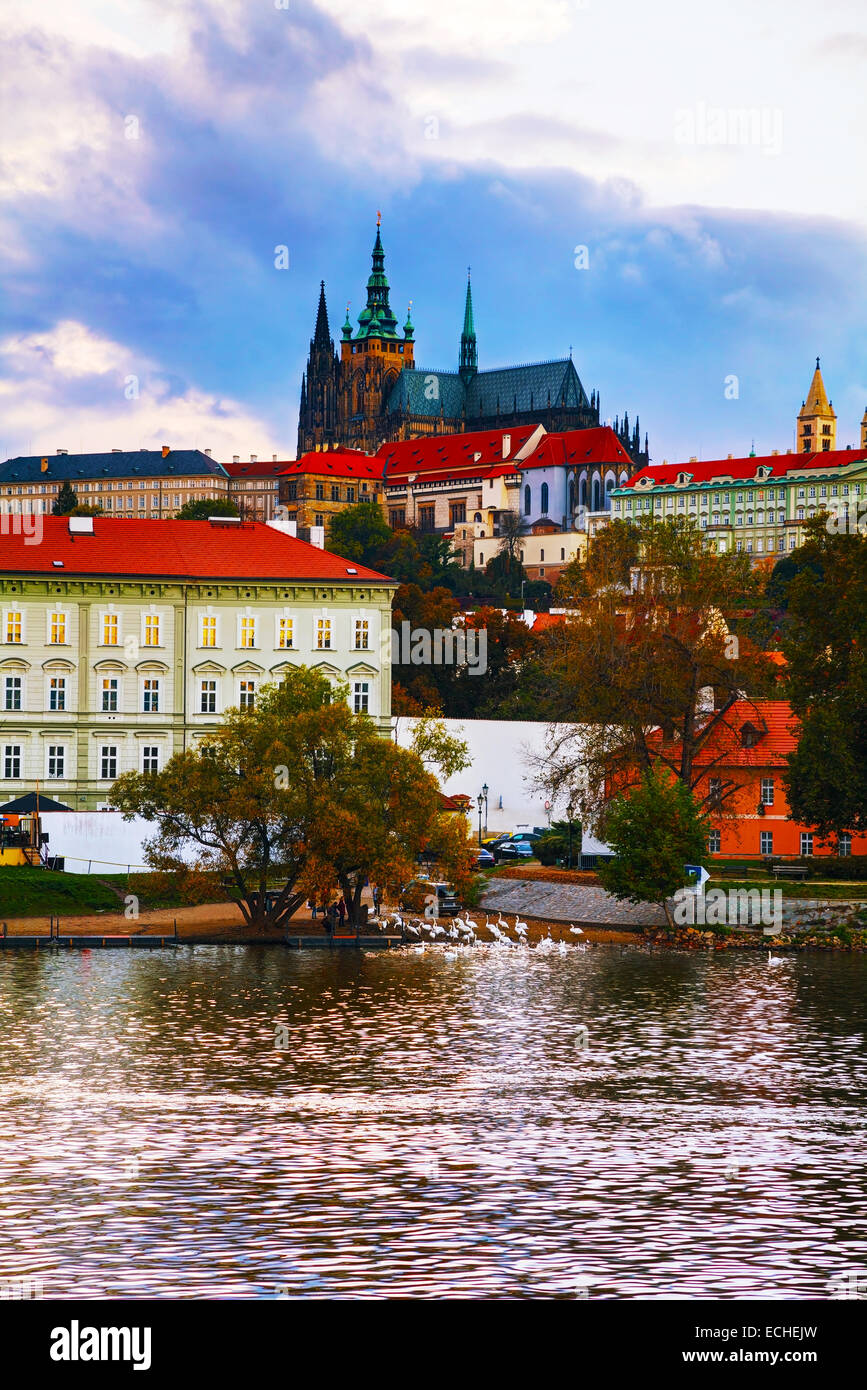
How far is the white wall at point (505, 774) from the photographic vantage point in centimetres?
9175

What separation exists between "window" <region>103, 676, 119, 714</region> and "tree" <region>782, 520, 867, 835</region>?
28257 millimetres

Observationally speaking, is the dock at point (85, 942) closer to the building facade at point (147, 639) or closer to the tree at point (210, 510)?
the building facade at point (147, 639)

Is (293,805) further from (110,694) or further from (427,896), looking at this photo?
(110,694)

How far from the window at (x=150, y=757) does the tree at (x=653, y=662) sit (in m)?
17.3

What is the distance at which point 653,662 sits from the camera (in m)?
73.2

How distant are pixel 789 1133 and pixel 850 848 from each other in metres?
42.8

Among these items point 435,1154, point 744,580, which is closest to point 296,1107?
point 435,1154

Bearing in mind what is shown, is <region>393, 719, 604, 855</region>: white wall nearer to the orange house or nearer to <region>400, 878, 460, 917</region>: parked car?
the orange house

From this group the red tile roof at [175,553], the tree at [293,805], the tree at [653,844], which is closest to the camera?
the tree at [293,805]

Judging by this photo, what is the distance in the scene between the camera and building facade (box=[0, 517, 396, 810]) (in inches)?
3172

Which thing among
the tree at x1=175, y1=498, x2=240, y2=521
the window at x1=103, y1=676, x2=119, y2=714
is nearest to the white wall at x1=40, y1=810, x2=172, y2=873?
the window at x1=103, y1=676, x2=119, y2=714

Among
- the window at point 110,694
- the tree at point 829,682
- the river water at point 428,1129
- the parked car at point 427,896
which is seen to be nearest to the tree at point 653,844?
the tree at point 829,682
